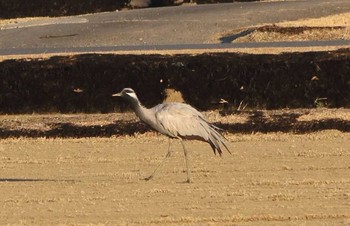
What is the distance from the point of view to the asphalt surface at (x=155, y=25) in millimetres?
37094

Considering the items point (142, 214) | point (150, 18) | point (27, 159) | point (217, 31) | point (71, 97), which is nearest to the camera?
point (142, 214)

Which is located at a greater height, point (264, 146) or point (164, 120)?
point (164, 120)

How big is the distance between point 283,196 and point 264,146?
5.75 meters

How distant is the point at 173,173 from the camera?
1723 centimetres

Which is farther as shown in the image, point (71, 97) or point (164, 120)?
point (71, 97)

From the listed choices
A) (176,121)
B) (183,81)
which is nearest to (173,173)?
(176,121)

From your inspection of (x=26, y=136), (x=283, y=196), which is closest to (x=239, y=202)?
(x=283, y=196)

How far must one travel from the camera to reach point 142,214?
13.4 m

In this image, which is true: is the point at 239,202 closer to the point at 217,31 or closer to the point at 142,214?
the point at 142,214

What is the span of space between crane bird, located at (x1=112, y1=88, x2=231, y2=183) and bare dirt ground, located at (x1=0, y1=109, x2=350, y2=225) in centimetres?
59

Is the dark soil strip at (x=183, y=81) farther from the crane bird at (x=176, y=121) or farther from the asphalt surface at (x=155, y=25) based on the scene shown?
the crane bird at (x=176, y=121)

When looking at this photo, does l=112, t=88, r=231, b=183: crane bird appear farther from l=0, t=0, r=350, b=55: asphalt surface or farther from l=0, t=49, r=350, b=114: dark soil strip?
l=0, t=0, r=350, b=55: asphalt surface

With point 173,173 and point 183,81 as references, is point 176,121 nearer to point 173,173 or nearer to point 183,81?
point 173,173

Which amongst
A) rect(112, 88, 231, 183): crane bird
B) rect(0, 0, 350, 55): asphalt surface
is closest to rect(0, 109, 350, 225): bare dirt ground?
rect(112, 88, 231, 183): crane bird
